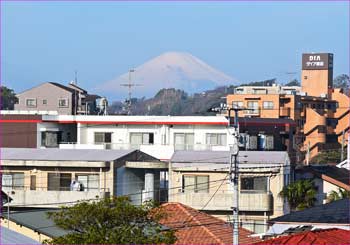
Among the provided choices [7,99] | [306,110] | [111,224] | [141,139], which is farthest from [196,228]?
[7,99]

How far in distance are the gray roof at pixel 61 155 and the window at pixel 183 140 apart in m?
6.83

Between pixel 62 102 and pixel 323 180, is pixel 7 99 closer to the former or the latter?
pixel 62 102

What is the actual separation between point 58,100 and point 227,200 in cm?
2985

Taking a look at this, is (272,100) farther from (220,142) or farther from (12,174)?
(12,174)

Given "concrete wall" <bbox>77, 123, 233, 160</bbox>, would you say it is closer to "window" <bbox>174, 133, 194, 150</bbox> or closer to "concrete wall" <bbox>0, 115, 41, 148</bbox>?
"window" <bbox>174, 133, 194, 150</bbox>

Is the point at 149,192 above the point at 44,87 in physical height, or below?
below

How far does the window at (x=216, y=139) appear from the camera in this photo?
1861 inches

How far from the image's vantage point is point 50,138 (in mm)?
50406

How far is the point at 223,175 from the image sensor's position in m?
38.1

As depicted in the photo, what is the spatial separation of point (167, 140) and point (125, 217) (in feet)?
83.3

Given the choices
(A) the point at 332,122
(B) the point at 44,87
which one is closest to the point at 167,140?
(B) the point at 44,87

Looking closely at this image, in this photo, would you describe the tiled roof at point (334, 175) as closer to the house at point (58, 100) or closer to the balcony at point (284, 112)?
the house at point (58, 100)

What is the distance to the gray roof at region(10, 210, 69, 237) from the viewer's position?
25.3m

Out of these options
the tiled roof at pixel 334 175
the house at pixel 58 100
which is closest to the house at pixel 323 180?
the tiled roof at pixel 334 175
